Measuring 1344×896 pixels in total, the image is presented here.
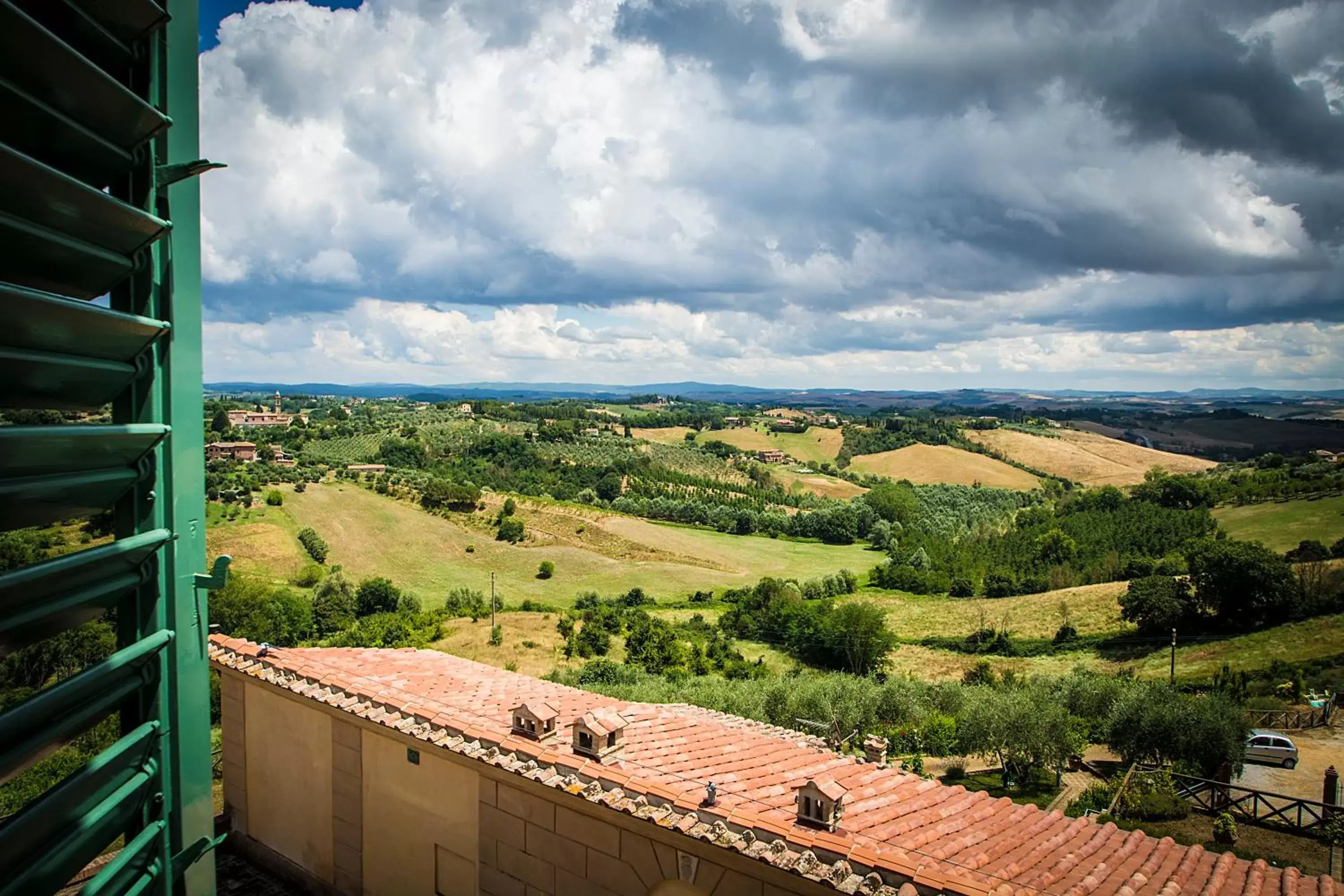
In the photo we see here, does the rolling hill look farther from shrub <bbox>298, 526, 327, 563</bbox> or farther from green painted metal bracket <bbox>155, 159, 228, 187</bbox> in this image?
green painted metal bracket <bbox>155, 159, 228, 187</bbox>

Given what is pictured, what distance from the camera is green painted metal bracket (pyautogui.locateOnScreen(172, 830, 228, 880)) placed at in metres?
1.34

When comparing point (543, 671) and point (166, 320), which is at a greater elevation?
point (166, 320)

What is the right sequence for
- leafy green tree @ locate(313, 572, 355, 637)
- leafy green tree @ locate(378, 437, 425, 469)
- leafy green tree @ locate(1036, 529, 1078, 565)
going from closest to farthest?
1. leafy green tree @ locate(313, 572, 355, 637)
2. leafy green tree @ locate(1036, 529, 1078, 565)
3. leafy green tree @ locate(378, 437, 425, 469)

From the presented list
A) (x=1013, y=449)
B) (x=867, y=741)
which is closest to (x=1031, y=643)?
(x=867, y=741)

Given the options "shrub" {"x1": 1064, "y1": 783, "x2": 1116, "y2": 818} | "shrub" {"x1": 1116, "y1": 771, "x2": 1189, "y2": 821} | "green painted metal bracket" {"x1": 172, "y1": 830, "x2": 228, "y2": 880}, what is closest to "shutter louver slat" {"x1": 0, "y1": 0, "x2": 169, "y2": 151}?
"green painted metal bracket" {"x1": 172, "y1": 830, "x2": 228, "y2": 880}

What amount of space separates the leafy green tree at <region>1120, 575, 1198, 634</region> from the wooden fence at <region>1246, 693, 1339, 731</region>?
15.3m

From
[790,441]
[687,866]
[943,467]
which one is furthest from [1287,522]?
[790,441]

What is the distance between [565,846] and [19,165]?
6.60 m

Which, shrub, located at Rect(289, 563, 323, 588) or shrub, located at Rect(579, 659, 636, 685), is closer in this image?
shrub, located at Rect(579, 659, 636, 685)

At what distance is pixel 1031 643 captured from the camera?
3978 cm

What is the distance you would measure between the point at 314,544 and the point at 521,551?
559 inches

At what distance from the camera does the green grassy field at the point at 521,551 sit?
164 feet

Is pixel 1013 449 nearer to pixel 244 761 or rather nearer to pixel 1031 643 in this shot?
pixel 1031 643

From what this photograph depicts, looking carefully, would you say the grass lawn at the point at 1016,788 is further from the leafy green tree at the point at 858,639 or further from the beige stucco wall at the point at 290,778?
the leafy green tree at the point at 858,639
